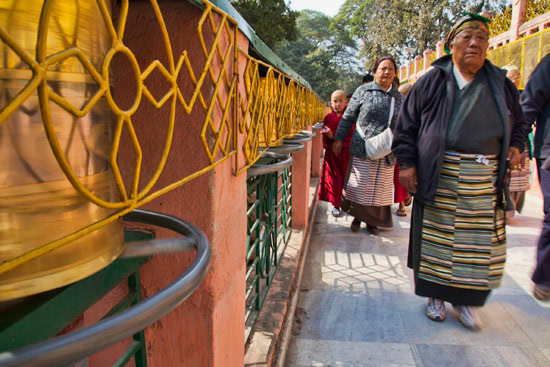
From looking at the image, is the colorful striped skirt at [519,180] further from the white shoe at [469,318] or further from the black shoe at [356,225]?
the white shoe at [469,318]

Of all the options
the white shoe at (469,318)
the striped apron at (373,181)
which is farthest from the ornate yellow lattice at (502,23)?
the white shoe at (469,318)

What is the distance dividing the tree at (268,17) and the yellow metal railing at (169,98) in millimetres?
13007

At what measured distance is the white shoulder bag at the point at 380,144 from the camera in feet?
12.3

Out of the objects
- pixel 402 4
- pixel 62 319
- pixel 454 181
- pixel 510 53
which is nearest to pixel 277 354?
pixel 454 181

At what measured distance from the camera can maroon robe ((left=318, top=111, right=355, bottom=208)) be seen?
4730mm

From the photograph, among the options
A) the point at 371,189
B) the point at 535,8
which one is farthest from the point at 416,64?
the point at 371,189

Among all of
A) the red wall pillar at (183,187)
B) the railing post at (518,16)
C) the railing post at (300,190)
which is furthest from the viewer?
the railing post at (518,16)

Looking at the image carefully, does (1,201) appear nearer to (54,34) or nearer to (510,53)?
(54,34)

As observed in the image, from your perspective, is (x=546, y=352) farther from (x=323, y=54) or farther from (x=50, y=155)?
(x=323, y=54)

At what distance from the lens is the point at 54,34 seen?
453mm

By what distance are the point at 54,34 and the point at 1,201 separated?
200mm

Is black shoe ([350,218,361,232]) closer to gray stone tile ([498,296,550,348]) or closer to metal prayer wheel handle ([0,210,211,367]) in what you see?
gray stone tile ([498,296,550,348])

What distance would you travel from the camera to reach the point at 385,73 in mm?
3842

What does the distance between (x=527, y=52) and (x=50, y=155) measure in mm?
9835
